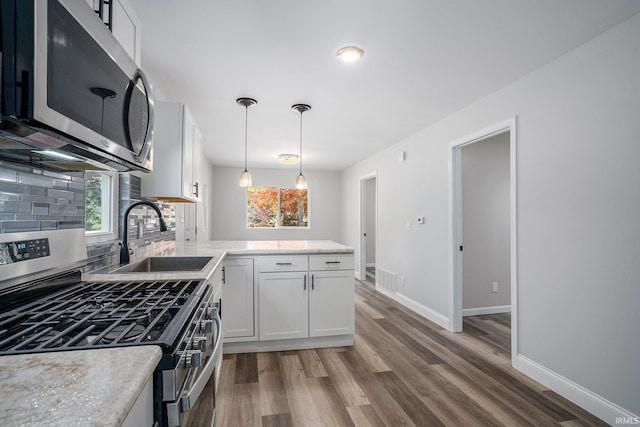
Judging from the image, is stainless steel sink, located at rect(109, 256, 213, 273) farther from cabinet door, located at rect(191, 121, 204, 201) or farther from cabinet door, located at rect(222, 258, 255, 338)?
cabinet door, located at rect(191, 121, 204, 201)

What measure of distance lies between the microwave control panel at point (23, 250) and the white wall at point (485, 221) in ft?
12.6

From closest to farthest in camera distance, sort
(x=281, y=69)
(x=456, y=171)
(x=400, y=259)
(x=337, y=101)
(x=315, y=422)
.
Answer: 1. (x=315, y=422)
2. (x=281, y=69)
3. (x=337, y=101)
4. (x=456, y=171)
5. (x=400, y=259)

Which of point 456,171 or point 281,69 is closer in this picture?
point 281,69

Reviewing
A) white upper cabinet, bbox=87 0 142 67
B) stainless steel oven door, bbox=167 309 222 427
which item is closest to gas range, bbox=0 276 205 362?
stainless steel oven door, bbox=167 309 222 427

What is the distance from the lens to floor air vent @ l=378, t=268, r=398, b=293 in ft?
15.4

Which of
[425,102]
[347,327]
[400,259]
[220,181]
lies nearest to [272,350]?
[347,327]

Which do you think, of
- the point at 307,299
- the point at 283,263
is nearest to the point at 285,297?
the point at 307,299

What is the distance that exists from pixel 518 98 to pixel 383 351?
2.41 metres

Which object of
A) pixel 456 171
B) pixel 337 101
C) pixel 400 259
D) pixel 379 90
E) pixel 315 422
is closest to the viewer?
pixel 315 422

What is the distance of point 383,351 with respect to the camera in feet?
9.38

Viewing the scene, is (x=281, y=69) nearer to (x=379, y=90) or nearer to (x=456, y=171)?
(x=379, y=90)

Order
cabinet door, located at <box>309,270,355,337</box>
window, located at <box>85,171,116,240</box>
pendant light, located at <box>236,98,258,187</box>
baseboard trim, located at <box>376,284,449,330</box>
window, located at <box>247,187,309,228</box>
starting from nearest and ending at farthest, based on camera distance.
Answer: window, located at <box>85,171,116,240</box> → cabinet door, located at <box>309,270,355,337</box> → pendant light, located at <box>236,98,258,187</box> → baseboard trim, located at <box>376,284,449,330</box> → window, located at <box>247,187,309,228</box>

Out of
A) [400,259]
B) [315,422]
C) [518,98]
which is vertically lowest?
[315,422]

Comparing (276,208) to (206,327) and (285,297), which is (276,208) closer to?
(285,297)
